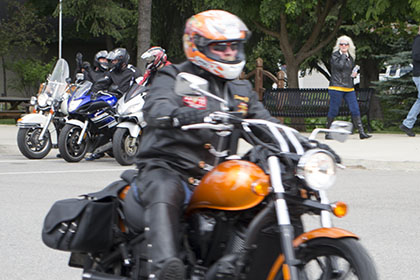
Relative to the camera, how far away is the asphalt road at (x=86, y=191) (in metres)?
6.18

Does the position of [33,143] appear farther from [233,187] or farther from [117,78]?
[233,187]

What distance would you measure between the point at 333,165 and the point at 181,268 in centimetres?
84

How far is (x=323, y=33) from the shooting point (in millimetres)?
27766

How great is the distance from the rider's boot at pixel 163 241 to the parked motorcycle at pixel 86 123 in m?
9.11

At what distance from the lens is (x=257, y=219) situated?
394 cm

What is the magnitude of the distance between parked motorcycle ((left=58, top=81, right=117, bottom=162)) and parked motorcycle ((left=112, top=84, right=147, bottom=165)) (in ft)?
1.56

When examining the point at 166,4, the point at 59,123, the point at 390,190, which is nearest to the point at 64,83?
the point at 59,123

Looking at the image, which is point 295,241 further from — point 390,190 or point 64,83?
point 64,83

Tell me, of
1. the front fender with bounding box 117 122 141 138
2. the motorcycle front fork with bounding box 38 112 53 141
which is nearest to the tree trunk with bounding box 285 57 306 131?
the motorcycle front fork with bounding box 38 112 53 141

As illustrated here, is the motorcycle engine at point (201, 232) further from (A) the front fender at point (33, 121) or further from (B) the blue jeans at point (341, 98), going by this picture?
(B) the blue jeans at point (341, 98)

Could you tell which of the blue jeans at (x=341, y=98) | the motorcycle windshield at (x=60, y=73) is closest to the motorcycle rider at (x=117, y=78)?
the motorcycle windshield at (x=60, y=73)

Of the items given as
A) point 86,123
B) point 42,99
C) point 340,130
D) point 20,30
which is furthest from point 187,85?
point 20,30

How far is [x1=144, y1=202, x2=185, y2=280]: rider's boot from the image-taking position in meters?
3.99

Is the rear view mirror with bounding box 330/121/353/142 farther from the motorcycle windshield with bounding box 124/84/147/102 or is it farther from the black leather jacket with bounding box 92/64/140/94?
the black leather jacket with bounding box 92/64/140/94
